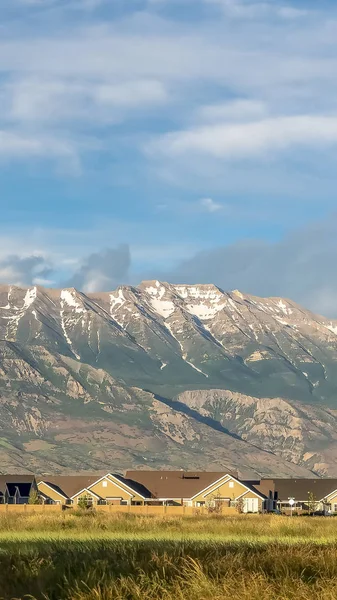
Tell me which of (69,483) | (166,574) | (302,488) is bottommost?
(166,574)

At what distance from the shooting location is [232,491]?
14812cm

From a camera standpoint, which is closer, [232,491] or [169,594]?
[169,594]

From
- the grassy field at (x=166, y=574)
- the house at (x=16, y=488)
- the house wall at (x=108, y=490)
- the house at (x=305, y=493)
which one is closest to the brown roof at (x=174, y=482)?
the house wall at (x=108, y=490)

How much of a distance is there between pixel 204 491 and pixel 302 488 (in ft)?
70.0

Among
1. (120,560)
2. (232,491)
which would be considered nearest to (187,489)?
(232,491)

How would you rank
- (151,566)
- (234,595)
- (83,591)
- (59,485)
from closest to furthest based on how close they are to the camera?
(234,595)
(83,591)
(151,566)
(59,485)

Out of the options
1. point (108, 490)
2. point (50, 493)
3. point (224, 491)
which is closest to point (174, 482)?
point (224, 491)

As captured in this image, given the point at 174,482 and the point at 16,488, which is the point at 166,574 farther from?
the point at 16,488

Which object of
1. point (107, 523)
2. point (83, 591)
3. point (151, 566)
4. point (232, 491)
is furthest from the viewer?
point (232, 491)

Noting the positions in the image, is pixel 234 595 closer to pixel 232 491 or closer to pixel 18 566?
pixel 18 566

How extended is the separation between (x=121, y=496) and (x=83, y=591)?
133 m

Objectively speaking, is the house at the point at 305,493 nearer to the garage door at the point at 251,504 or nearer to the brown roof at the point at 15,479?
the garage door at the point at 251,504

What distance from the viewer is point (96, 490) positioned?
15450 centimetres

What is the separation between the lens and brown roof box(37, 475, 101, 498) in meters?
158
